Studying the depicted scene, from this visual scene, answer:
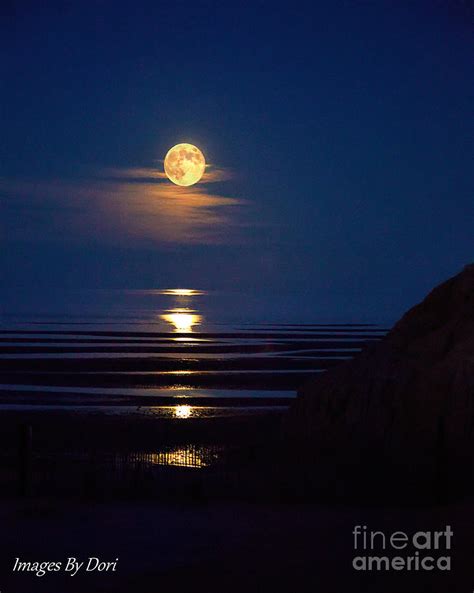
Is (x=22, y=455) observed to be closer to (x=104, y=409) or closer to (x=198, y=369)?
(x=104, y=409)

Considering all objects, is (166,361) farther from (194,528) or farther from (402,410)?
(194,528)

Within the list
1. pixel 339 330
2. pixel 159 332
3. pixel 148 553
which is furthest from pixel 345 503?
pixel 339 330

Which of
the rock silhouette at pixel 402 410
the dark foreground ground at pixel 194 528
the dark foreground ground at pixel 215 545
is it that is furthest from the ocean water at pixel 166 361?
the dark foreground ground at pixel 215 545

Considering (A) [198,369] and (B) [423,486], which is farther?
(A) [198,369]

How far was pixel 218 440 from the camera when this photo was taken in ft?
58.8

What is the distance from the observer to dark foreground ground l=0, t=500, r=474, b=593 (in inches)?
284

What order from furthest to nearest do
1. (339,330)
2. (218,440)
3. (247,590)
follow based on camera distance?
(339,330) < (218,440) < (247,590)

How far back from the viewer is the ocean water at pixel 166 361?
26.1 m

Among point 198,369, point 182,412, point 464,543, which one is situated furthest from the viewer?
point 198,369

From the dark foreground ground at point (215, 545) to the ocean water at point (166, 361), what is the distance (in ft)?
26.8

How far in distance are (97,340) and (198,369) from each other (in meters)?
16.0

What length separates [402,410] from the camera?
1202cm

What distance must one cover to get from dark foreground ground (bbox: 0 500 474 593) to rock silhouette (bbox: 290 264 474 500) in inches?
57.1

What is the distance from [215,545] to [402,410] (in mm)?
4618
